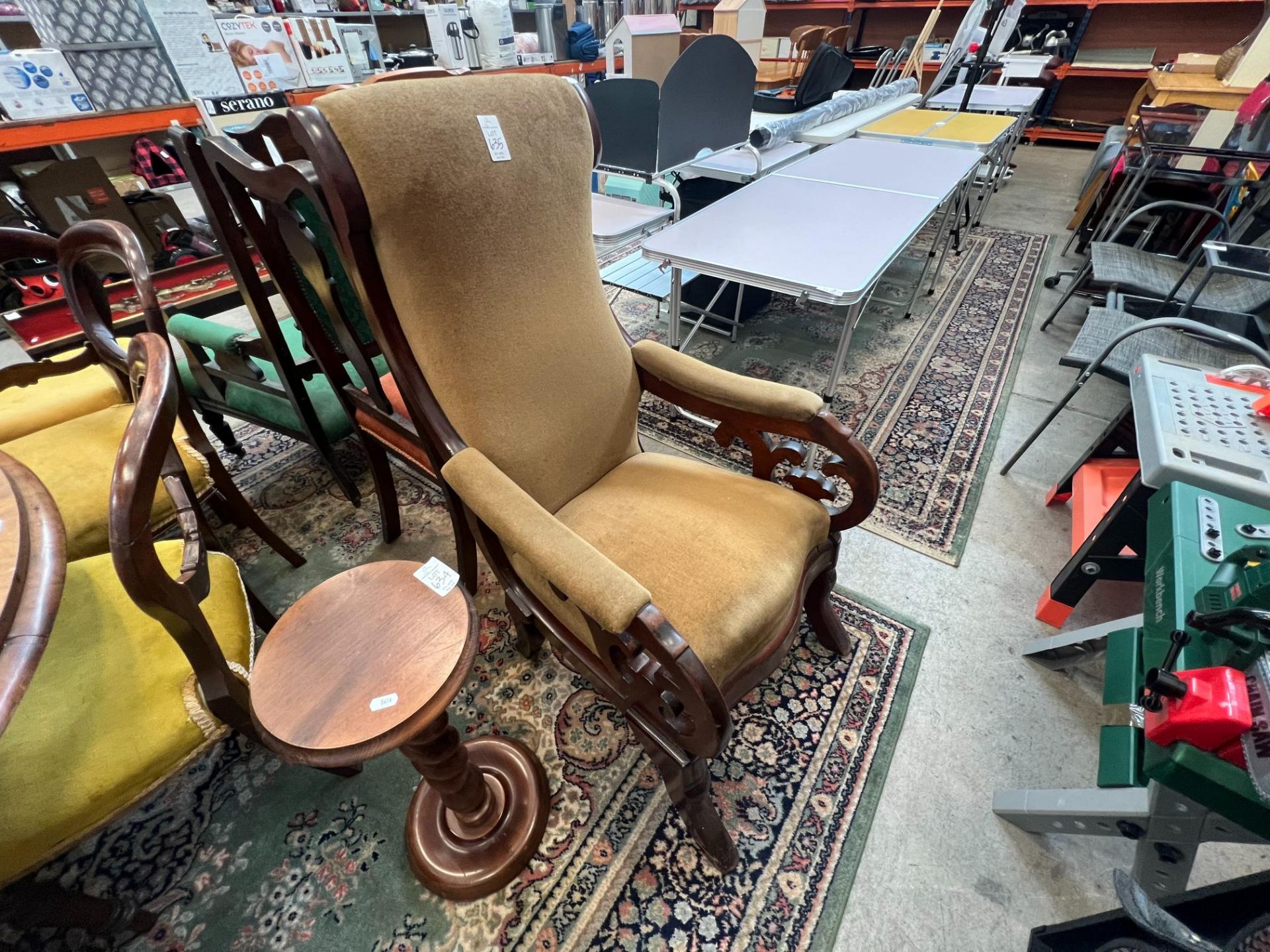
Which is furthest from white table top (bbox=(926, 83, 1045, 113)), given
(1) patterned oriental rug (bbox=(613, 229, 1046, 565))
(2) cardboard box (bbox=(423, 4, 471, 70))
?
(2) cardboard box (bbox=(423, 4, 471, 70))

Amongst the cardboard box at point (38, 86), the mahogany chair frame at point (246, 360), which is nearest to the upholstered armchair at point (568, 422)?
the mahogany chair frame at point (246, 360)

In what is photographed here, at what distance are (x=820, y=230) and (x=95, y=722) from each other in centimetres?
216

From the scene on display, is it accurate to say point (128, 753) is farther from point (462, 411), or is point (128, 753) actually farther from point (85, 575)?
point (462, 411)

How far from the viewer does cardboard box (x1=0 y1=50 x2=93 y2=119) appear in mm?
2414

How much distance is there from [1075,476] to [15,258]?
2915 mm

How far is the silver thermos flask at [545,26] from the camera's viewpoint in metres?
4.36

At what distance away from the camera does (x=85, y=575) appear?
0.96 metres

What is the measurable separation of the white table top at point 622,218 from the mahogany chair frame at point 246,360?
120 centimetres

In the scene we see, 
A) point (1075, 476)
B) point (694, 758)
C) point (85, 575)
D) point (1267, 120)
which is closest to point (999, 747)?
point (694, 758)

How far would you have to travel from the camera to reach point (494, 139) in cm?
86

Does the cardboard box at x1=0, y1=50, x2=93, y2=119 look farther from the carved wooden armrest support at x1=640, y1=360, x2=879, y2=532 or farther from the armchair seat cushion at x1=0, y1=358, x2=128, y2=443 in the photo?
the carved wooden armrest support at x1=640, y1=360, x2=879, y2=532

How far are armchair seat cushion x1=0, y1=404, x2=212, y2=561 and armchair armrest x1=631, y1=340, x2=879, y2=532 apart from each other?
1159mm

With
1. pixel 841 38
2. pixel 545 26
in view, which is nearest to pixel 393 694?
pixel 545 26

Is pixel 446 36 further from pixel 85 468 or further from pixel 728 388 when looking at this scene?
pixel 728 388
